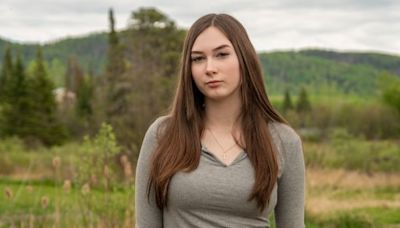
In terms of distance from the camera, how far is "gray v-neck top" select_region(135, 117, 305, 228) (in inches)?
93.7

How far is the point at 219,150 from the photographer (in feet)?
8.04

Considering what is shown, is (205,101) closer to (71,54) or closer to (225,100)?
(225,100)

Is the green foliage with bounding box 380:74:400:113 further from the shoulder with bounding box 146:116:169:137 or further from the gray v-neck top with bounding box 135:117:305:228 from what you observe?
the shoulder with bounding box 146:116:169:137

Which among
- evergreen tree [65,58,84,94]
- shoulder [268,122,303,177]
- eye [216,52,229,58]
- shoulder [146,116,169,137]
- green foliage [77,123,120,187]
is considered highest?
eye [216,52,229,58]

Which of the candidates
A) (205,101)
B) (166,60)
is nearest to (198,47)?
(205,101)

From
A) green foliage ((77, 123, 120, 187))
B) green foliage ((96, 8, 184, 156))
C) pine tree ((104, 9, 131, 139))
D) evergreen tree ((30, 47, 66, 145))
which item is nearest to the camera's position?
green foliage ((77, 123, 120, 187))

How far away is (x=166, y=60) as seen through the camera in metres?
28.1

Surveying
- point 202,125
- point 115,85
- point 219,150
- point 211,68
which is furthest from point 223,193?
point 115,85

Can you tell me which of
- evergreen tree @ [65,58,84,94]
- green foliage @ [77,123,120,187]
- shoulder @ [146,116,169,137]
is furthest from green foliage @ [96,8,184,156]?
evergreen tree @ [65,58,84,94]

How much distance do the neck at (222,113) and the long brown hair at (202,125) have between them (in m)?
0.02

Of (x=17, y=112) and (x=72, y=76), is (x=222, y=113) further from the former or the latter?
(x=72, y=76)

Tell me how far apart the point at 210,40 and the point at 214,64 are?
0.29ft

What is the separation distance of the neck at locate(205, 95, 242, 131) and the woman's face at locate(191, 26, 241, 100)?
0.17 ft

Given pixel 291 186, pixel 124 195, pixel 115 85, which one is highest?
pixel 291 186
